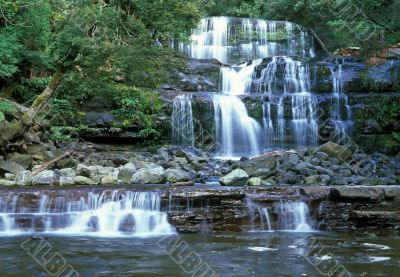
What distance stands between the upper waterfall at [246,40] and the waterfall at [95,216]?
15578 millimetres

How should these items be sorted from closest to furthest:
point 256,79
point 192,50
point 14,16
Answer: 1. point 14,16
2. point 256,79
3. point 192,50

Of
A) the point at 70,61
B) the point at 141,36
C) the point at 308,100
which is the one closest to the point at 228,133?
the point at 308,100

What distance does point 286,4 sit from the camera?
23781mm

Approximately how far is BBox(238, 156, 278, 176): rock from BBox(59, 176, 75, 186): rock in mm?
4243

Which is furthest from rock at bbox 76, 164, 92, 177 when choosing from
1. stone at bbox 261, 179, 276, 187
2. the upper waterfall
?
the upper waterfall

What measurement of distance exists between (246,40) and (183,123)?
971 centimetres

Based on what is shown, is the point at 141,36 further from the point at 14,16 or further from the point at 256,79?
the point at 256,79

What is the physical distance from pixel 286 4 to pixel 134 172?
54.9 feet

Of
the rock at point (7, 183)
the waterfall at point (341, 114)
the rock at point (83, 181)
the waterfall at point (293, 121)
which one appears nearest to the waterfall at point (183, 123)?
the waterfall at point (293, 121)

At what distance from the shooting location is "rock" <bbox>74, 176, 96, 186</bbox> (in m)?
9.92

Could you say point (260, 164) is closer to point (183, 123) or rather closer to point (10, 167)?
point (183, 123)

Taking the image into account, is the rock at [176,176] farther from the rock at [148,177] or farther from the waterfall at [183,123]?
the waterfall at [183,123]

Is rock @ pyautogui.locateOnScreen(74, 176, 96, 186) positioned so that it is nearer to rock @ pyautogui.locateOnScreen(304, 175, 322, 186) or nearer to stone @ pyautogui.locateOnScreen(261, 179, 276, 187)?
stone @ pyautogui.locateOnScreen(261, 179, 276, 187)

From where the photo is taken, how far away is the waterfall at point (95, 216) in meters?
7.40
